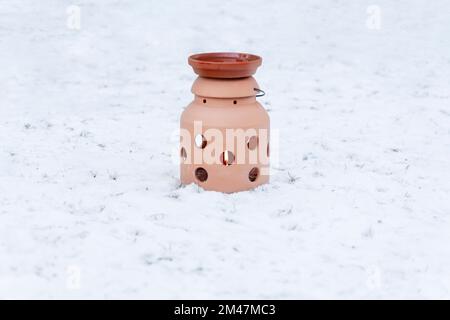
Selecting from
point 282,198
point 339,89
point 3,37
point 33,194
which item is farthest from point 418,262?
point 3,37

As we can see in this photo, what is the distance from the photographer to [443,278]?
14.3 feet

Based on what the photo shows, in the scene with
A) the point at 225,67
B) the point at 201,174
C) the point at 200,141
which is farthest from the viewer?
the point at 201,174

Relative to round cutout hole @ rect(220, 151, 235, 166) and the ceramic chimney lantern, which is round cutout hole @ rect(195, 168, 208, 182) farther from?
round cutout hole @ rect(220, 151, 235, 166)

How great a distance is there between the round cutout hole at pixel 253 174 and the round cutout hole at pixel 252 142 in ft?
0.69

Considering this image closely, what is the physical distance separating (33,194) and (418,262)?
9.61ft

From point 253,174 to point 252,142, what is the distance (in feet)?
1.03

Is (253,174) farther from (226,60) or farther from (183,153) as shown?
(226,60)

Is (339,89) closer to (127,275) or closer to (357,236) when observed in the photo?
(357,236)

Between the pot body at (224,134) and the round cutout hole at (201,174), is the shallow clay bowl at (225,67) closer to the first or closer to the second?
the pot body at (224,134)

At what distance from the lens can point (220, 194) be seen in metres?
5.55

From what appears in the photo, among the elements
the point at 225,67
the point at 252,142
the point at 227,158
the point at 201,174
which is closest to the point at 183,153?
the point at 201,174

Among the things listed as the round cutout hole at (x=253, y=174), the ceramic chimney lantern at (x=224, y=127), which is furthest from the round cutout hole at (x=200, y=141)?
the round cutout hole at (x=253, y=174)

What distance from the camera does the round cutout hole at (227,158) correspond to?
5527 mm

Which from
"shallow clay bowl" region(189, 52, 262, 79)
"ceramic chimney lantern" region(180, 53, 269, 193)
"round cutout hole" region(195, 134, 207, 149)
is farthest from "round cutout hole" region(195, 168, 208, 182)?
"shallow clay bowl" region(189, 52, 262, 79)
